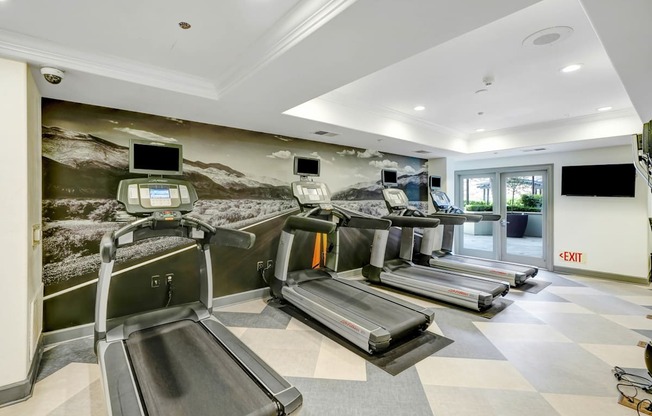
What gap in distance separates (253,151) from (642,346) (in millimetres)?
5310

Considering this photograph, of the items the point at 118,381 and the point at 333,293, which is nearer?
the point at 118,381

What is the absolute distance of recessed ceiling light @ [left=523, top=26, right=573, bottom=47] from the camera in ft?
8.25

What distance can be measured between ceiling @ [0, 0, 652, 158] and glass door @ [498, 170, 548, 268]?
6.96 ft

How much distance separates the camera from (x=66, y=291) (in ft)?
10.6

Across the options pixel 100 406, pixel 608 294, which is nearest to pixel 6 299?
pixel 100 406

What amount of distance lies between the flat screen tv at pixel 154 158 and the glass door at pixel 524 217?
716cm

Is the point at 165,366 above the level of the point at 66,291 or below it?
below

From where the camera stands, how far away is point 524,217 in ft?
24.0

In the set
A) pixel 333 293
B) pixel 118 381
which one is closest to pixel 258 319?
Result: pixel 333 293

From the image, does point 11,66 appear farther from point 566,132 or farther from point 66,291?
point 566,132

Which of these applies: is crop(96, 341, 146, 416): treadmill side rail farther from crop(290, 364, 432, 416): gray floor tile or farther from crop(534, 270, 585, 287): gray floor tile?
crop(534, 270, 585, 287): gray floor tile

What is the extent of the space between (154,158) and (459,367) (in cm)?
357

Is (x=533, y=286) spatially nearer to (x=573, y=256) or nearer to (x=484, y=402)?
(x=573, y=256)

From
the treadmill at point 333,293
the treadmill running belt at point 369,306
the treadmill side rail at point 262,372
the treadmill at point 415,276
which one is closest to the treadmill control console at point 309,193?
the treadmill at point 333,293
